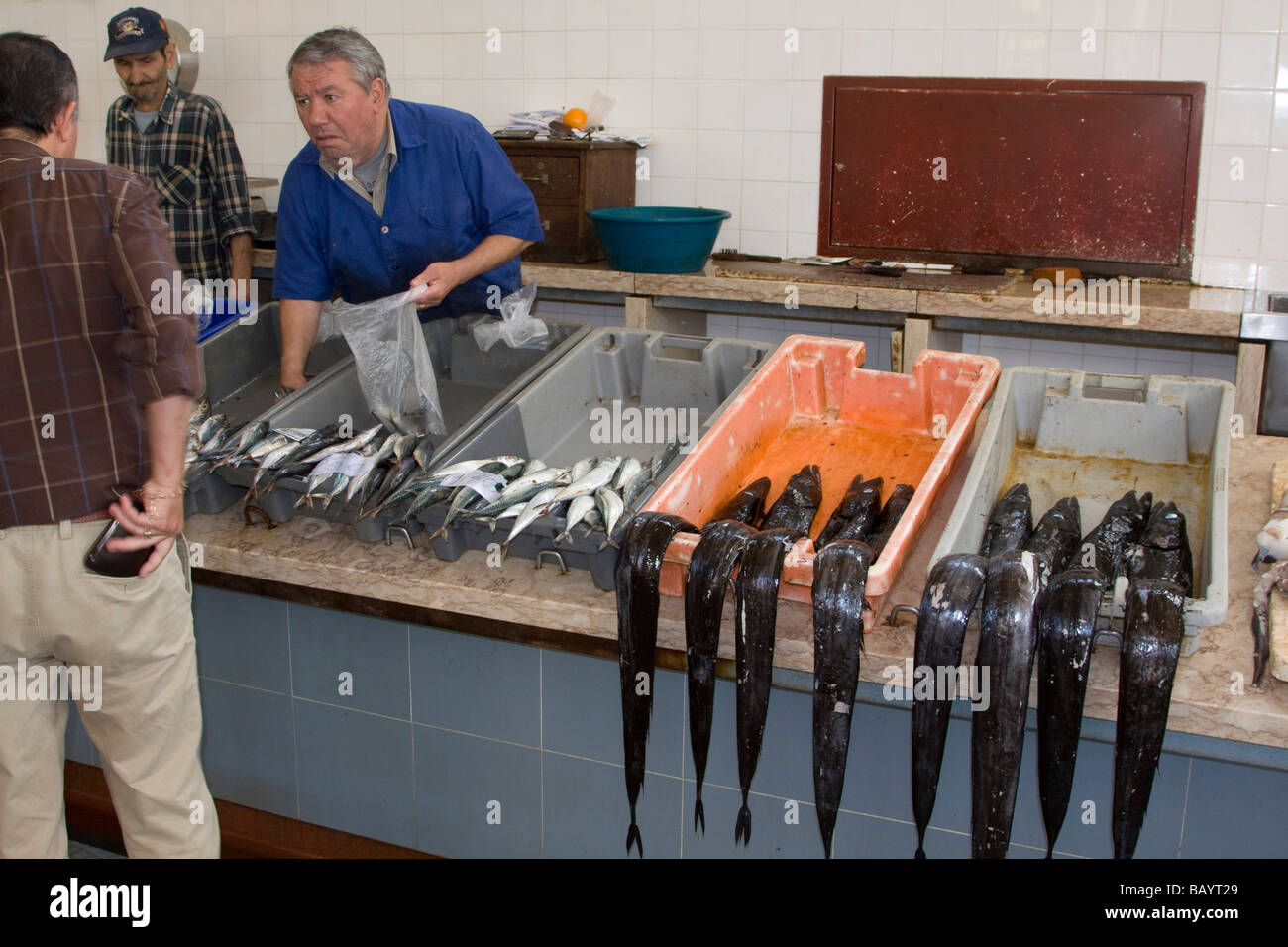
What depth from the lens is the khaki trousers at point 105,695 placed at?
215 cm

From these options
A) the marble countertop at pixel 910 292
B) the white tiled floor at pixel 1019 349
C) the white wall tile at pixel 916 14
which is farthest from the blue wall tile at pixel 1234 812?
the white wall tile at pixel 916 14

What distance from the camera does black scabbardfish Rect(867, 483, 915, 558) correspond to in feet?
7.75

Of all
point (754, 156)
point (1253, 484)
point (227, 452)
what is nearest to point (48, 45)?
point (227, 452)

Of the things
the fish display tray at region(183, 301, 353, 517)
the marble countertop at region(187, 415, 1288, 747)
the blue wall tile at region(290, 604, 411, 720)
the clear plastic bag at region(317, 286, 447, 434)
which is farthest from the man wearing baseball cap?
the marble countertop at region(187, 415, 1288, 747)

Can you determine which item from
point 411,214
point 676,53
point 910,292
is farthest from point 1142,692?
point 676,53

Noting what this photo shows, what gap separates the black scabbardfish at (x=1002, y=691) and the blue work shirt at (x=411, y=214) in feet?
6.91

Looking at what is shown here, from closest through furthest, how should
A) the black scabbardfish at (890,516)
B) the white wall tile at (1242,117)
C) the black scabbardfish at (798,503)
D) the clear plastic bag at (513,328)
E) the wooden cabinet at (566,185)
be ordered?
the black scabbardfish at (890,516), the black scabbardfish at (798,503), the clear plastic bag at (513,328), the white wall tile at (1242,117), the wooden cabinet at (566,185)

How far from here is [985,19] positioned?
5195 millimetres

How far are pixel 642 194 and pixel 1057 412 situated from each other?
11.9 ft

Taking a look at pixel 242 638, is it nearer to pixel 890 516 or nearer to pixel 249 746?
pixel 249 746

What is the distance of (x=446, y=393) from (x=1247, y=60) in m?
3.81

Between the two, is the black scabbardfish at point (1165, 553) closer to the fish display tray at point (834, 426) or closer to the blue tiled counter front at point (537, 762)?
the blue tiled counter front at point (537, 762)

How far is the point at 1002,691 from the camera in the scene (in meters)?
1.84
